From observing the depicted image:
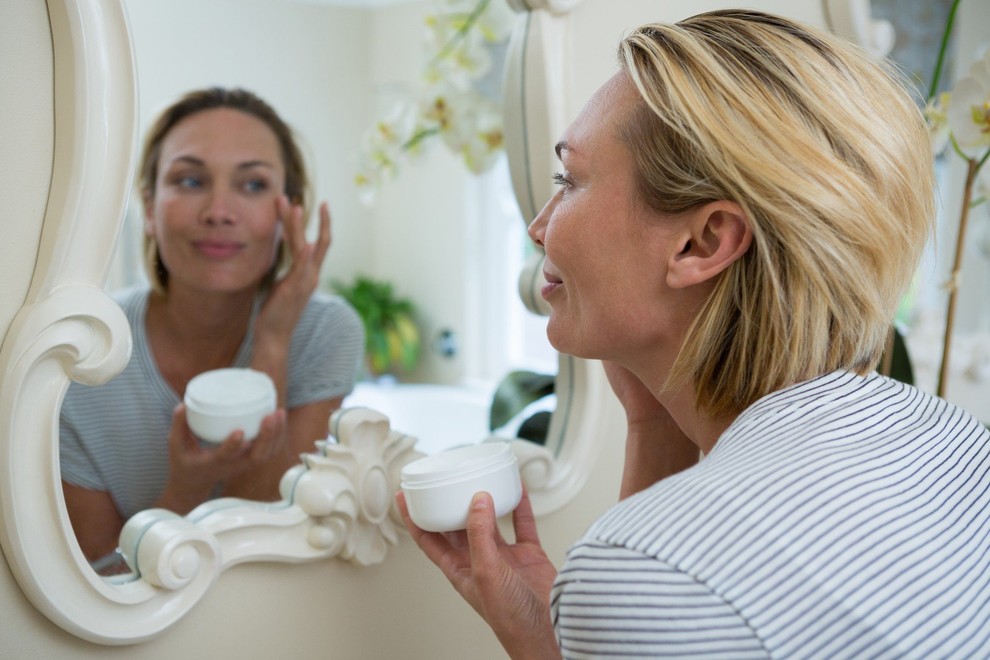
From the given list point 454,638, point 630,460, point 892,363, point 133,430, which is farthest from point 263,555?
point 892,363

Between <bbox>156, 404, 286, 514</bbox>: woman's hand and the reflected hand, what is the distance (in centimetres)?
9

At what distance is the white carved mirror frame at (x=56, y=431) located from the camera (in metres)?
0.58

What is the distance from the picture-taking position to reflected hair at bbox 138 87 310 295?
688mm

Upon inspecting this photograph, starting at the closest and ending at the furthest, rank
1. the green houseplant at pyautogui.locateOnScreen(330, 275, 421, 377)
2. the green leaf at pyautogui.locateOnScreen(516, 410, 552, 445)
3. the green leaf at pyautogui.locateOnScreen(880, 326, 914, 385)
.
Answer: the green houseplant at pyautogui.locateOnScreen(330, 275, 421, 377), the green leaf at pyautogui.locateOnScreen(516, 410, 552, 445), the green leaf at pyautogui.locateOnScreen(880, 326, 914, 385)

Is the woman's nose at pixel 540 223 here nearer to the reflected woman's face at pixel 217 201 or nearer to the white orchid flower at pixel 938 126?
the reflected woman's face at pixel 217 201

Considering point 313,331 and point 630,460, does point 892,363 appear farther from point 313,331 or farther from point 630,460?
point 313,331

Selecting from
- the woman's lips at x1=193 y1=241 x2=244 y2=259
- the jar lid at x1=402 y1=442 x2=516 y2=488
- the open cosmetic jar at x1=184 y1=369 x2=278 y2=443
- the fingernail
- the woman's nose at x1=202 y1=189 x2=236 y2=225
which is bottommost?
the fingernail

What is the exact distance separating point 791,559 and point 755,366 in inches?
7.3

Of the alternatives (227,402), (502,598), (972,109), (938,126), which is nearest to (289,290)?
(227,402)

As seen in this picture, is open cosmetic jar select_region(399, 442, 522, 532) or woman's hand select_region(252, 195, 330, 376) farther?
woman's hand select_region(252, 195, 330, 376)

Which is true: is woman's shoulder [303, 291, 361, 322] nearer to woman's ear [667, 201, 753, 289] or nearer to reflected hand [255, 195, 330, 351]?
reflected hand [255, 195, 330, 351]

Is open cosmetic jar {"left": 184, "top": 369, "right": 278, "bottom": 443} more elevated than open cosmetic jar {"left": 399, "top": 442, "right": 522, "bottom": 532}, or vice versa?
open cosmetic jar {"left": 184, "top": 369, "right": 278, "bottom": 443}

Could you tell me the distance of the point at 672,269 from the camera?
646 millimetres

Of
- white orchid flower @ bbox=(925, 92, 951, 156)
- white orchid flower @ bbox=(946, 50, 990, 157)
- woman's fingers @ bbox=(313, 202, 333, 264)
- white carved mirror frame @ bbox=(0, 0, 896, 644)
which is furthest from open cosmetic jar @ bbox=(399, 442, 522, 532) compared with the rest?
white orchid flower @ bbox=(925, 92, 951, 156)
